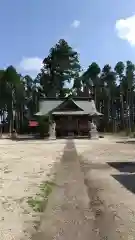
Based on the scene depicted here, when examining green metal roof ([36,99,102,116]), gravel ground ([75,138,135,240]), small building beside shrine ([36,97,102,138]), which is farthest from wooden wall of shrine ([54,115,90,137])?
gravel ground ([75,138,135,240])

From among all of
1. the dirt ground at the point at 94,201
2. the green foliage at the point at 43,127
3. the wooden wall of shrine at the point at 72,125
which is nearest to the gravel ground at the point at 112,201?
the dirt ground at the point at 94,201

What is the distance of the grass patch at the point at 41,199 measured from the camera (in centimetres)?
748

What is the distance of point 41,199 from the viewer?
27.3 ft

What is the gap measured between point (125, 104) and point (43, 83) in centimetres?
2558

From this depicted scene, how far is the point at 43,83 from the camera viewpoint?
87.4 m

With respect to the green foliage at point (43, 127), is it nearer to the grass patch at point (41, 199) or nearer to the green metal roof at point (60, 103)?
the green metal roof at point (60, 103)

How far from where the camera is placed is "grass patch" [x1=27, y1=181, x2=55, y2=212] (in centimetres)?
748

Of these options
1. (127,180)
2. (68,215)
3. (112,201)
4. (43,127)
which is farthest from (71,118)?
(68,215)

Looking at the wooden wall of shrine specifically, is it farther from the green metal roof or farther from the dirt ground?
the dirt ground

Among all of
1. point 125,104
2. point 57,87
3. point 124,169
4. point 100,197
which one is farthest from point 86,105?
→ point 100,197

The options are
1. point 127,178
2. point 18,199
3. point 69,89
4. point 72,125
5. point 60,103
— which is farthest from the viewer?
point 69,89

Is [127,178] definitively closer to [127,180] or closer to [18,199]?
[127,180]

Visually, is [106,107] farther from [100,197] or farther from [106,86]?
[100,197]

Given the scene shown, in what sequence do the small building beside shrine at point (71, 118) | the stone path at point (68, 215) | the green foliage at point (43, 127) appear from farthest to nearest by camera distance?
1. the small building beside shrine at point (71, 118)
2. the green foliage at point (43, 127)
3. the stone path at point (68, 215)
